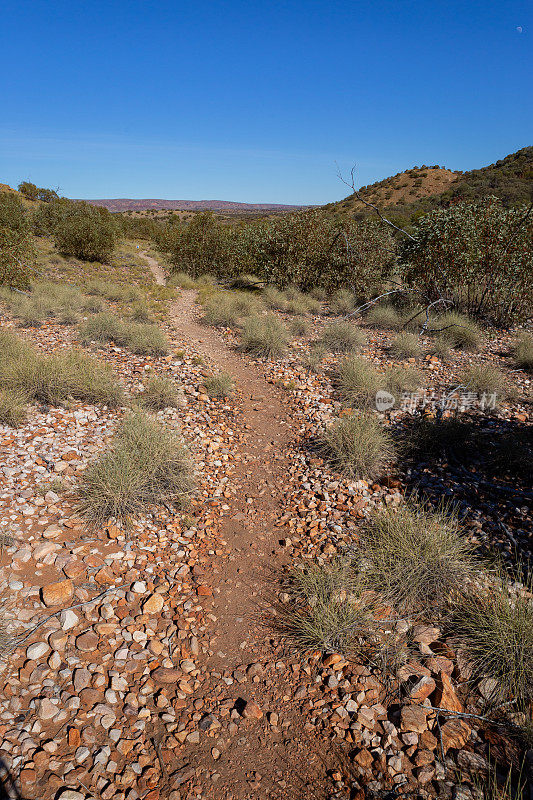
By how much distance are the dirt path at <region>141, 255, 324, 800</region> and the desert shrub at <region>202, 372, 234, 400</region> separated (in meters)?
0.80

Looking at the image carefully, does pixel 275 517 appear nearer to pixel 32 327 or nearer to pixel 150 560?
pixel 150 560

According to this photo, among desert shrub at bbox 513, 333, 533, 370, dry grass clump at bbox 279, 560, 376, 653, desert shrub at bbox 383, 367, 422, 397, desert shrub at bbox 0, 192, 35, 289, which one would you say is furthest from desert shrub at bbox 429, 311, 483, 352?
desert shrub at bbox 0, 192, 35, 289

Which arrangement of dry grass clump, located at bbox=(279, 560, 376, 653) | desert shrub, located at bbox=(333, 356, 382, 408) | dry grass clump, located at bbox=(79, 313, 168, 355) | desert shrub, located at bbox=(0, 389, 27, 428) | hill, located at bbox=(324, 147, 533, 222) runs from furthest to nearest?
hill, located at bbox=(324, 147, 533, 222) → dry grass clump, located at bbox=(79, 313, 168, 355) → desert shrub, located at bbox=(333, 356, 382, 408) → desert shrub, located at bbox=(0, 389, 27, 428) → dry grass clump, located at bbox=(279, 560, 376, 653)

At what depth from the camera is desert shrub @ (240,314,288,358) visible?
866cm

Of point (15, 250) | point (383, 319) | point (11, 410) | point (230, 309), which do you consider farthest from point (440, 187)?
point (11, 410)

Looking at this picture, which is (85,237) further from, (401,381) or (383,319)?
(401,381)

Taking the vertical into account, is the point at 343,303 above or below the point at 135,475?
above

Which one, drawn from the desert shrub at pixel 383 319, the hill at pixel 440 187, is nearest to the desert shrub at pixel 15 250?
the desert shrub at pixel 383 319

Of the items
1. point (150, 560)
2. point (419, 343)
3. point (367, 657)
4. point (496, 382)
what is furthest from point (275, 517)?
point (419, 343)

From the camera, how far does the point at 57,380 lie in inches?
219

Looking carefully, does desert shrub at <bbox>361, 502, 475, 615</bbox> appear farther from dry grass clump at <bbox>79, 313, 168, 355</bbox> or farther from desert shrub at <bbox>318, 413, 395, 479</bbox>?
dry grass clump at <bbox>79, 313, 168, 355</bbox>

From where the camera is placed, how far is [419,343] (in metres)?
9.34

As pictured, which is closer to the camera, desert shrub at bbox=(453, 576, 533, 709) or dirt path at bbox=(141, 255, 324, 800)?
dirt path at bbox=(141, 255, 324, 800)

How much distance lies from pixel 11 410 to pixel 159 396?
1878 millimetres
